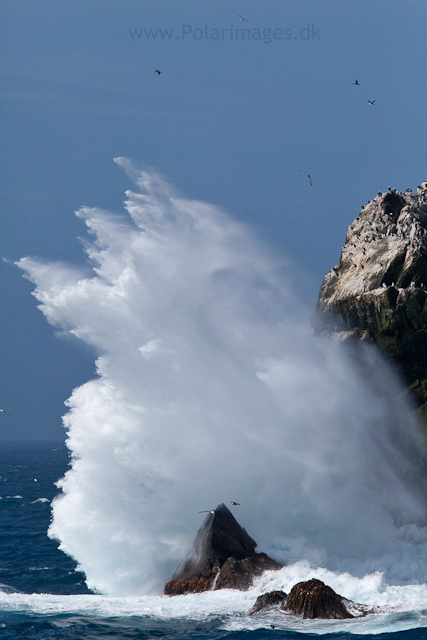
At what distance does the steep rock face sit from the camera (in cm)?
3750

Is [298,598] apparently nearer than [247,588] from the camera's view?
Yes

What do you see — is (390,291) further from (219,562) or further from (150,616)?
(150,616)

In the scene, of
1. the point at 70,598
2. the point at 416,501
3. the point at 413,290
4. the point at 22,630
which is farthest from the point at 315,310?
the point at 22,630

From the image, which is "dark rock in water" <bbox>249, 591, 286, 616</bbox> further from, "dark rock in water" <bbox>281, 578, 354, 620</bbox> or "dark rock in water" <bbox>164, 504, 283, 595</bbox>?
"dark rock in water" <bbox>164, 504, 283, 595</bbox>

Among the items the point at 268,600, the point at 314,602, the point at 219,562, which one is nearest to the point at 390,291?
the point at 314,602

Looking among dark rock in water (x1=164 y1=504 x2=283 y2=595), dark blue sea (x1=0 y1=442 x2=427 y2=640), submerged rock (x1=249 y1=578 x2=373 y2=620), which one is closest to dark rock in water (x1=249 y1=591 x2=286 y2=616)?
submerged rock (x1=249 y1=578 x2=373 y2=620)

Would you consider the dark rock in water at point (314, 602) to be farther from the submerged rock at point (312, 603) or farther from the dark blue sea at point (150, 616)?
the dark blue sea at point (150, 616)

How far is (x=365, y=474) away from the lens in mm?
37781

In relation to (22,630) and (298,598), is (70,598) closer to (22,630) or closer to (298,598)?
(22,630)

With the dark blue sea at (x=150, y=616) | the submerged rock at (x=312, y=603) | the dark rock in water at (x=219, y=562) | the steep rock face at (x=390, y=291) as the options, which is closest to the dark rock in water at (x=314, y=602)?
the submerged rock at (x=312, y=603)

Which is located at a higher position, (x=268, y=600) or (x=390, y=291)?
(x=390, y=291)

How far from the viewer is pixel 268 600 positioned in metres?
25.6

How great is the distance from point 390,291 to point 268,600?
2468 centimetres

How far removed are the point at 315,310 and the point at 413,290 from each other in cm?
1180
